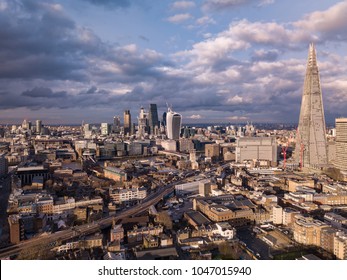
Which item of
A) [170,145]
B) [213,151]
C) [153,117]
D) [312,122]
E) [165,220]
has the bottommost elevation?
[165,220]

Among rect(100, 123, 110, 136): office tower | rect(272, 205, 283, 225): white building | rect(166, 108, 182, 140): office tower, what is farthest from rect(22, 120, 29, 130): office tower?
rect(272, 205, 283, 225): white building

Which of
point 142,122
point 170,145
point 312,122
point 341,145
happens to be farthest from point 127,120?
point 341,145

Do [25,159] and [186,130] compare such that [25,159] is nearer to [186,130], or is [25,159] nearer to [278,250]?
[278,250]

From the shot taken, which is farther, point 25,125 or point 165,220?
point 25,125

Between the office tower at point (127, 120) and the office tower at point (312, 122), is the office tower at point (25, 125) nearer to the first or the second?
Result: the office tower at point (127, 120)

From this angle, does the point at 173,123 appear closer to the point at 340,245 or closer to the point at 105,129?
the point at 105,129
